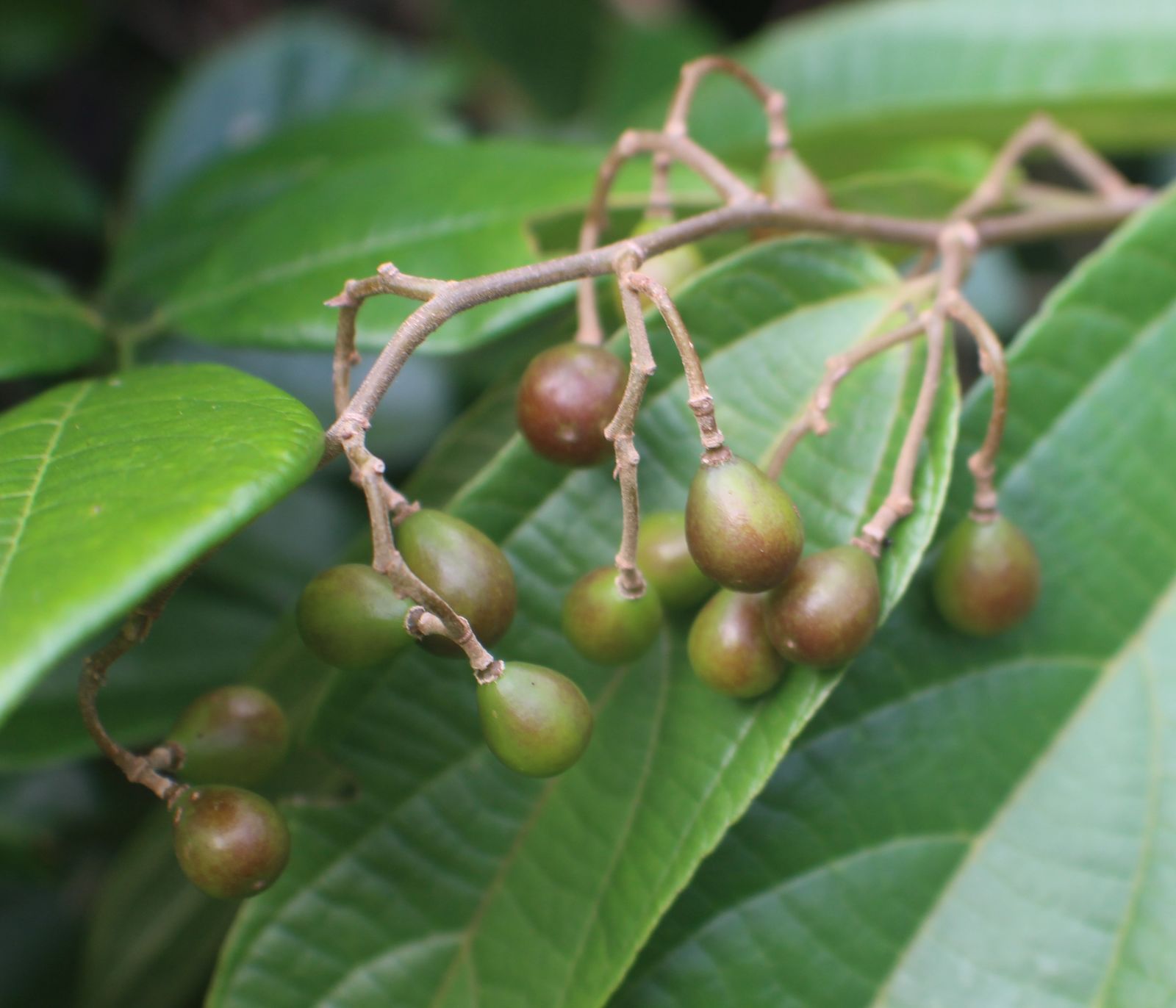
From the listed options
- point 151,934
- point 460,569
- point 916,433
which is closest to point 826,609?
point 916,433

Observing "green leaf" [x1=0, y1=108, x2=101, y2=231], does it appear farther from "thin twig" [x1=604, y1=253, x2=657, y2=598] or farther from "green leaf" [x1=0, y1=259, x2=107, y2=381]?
"thin twig" [x1=604, y1=253, x2=657, y2=598]

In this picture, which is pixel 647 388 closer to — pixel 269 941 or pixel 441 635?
pixel 441 635

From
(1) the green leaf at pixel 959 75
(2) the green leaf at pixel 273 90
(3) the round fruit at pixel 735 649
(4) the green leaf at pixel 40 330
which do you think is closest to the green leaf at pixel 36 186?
(2) the green leaf at pixel 273 90

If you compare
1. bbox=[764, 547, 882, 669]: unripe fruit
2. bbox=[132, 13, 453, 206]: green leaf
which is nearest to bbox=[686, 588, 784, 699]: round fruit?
bbox=[764, 547, 882, 669]: unripe fruit

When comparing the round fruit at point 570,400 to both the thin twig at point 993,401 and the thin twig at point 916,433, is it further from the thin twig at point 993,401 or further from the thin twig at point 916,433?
the thin twig at point 993,401

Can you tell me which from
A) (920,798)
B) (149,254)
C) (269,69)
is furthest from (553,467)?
(269,69)

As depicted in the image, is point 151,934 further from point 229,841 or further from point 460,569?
point 460,569
